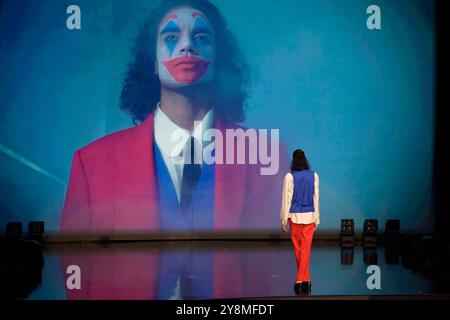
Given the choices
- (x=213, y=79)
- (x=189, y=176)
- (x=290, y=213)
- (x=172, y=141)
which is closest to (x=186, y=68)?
(x=213, y=79)

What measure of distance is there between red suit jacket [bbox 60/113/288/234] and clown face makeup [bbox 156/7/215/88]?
2.54 ft

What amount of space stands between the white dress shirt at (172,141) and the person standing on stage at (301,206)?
5.00 metres

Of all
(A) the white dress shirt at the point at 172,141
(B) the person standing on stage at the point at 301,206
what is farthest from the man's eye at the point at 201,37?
(B) the person standing on stage at the point at 301,206

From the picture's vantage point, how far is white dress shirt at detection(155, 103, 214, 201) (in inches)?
552

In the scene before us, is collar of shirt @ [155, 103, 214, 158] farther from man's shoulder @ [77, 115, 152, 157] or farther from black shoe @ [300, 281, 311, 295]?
black shoe @ [300, 281, 311, 295]

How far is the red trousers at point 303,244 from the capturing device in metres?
9.11

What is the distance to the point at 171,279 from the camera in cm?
1000

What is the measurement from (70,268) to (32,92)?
3.86 m

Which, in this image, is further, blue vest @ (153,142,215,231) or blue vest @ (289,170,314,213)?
blue vest @ (153,142,215,231)

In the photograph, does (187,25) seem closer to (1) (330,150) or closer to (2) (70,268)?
(1) (330,150)

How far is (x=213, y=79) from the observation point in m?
14.1

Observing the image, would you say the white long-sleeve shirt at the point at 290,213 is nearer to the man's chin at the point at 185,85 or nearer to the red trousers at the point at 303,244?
the red trousers at the point at 303,244

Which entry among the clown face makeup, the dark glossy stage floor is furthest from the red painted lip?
the dark glossy stage floor

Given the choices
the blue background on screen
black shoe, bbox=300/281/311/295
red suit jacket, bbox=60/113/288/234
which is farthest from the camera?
red suit jacket, bbox=60/113/288/234
